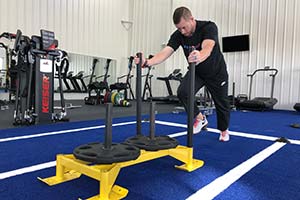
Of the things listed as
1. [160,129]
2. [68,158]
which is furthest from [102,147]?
[160,129]

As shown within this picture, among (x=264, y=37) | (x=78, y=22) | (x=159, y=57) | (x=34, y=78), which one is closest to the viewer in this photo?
(x=159, y=57)

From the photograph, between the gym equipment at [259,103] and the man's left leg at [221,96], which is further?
the gym equipment at [259,103]

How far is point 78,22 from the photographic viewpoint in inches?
348

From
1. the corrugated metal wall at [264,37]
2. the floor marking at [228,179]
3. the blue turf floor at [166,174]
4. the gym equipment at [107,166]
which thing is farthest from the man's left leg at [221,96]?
the corrugated metal wall at [264,37]

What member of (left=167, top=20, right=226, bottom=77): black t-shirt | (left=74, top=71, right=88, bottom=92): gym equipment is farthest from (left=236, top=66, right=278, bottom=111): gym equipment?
(left=74, top=71, right=88, bottom=92): gym equipment

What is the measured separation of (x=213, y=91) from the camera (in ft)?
9.23

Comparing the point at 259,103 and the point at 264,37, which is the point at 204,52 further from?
the point at 264,37

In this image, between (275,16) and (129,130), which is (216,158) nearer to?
(129,130)

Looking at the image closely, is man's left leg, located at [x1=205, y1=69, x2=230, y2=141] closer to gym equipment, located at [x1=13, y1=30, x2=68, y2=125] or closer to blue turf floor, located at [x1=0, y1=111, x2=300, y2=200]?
blue turf floor, located at [x1=0, y1=111, x2=300, y2=200]

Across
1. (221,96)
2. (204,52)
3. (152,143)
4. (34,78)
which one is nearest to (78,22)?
(34,78)

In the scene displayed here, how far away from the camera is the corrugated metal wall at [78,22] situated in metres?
7.32

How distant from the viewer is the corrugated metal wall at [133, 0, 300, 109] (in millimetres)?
7105

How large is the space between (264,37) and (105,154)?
7480mm

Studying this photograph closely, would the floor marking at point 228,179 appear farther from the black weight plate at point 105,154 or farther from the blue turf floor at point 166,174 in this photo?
the black weight plate at point 105,154
